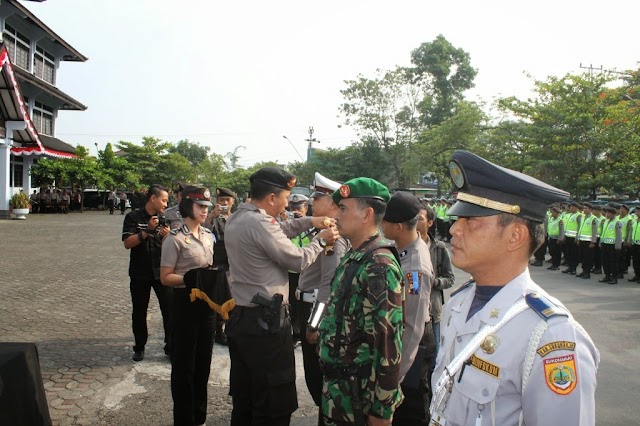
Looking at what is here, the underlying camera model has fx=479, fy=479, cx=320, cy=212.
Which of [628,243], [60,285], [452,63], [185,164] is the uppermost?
[452,63]

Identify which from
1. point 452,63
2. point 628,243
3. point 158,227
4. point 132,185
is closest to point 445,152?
point 452,63

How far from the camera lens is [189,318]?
13.6 feet

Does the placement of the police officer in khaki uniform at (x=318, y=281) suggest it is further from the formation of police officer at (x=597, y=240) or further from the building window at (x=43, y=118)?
the building window at (x=43, y=118)

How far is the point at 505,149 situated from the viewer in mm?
22312

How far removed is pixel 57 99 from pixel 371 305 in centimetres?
3632

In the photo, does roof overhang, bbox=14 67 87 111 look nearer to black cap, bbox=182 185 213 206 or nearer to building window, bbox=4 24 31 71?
building window, bbox=4 24 31 71

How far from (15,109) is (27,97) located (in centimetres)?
893

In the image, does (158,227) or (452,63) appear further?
(452,63)

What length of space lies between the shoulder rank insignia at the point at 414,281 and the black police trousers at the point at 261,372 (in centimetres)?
86

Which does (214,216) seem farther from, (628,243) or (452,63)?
(452,63)

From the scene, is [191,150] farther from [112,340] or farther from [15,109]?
[112,340]

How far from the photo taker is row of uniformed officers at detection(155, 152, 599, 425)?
1.56 metres

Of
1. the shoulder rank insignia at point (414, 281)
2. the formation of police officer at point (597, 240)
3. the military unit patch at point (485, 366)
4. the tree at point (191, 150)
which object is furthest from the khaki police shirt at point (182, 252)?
the tree at point (191, 150)

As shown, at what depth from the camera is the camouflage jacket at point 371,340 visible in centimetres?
239
